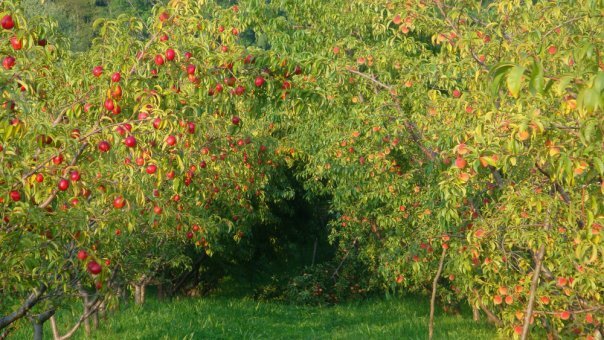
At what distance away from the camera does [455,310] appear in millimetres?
14148

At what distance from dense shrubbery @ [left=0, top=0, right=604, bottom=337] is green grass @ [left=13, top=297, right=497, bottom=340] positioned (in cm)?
128

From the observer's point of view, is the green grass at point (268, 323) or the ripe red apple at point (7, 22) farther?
the green grass at point (268, 323)

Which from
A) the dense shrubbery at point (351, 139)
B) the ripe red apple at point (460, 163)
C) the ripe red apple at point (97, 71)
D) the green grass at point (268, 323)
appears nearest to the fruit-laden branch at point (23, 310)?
the dense shrubbery at point (351, 139)

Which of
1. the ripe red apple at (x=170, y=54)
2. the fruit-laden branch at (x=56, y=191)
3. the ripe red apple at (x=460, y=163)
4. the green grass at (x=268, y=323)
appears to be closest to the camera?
the fruit-laden branch at (x=56, y=191)

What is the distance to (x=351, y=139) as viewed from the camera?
10312mm

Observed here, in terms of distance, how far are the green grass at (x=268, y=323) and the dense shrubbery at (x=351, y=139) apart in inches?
50.5

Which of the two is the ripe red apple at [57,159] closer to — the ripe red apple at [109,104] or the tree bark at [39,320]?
the ripe red apple at [109,104]

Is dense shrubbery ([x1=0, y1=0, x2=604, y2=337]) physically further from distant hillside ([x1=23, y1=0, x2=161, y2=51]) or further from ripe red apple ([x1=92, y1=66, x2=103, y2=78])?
distant hillside ([x1=23, y1=0, x2=161, y2=51])

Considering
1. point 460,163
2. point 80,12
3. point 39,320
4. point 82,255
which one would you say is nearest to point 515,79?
point 460,163

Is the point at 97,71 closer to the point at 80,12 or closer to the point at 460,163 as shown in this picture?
the point at 460,163

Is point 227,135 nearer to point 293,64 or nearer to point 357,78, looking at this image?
point 357,78

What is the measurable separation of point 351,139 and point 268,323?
14.1ft

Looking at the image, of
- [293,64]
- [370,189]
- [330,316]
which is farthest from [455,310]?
[293,64]

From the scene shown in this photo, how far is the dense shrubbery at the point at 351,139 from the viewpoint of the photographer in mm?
4434
